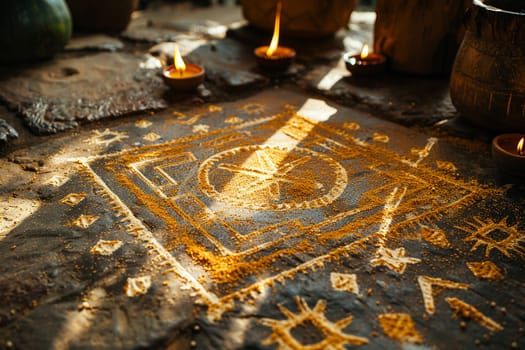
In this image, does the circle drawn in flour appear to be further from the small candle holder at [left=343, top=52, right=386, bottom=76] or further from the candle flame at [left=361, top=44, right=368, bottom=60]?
the candle flame at [left=361, top=44, right=368, bottom=60]

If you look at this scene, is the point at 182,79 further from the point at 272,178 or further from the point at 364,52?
the point at 364,52

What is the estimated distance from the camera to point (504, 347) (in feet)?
5.16

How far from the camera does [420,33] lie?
12.5 ft

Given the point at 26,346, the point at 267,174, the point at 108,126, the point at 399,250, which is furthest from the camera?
the point at 108,126

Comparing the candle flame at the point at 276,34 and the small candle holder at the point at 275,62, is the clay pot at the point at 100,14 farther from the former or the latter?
the small candle holder at the point at 275,62

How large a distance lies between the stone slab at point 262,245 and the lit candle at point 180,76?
0.71m

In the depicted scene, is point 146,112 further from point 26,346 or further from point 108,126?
point 26,346

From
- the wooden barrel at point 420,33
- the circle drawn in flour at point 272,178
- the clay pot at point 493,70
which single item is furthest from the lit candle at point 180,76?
the clay pot at point 493,70

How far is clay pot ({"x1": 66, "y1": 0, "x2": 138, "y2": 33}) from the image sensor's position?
15.9 ft

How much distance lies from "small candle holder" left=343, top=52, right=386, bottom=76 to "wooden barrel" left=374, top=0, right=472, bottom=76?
13cm

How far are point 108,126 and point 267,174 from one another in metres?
1.27

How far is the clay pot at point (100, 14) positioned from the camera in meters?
4.86

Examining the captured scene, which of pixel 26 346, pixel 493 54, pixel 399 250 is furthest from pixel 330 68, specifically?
pixel 26 346

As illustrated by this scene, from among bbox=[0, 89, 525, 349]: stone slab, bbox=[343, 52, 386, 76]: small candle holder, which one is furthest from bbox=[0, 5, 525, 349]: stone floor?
bbox=[343, 52, 386, 76]: small candle holder
